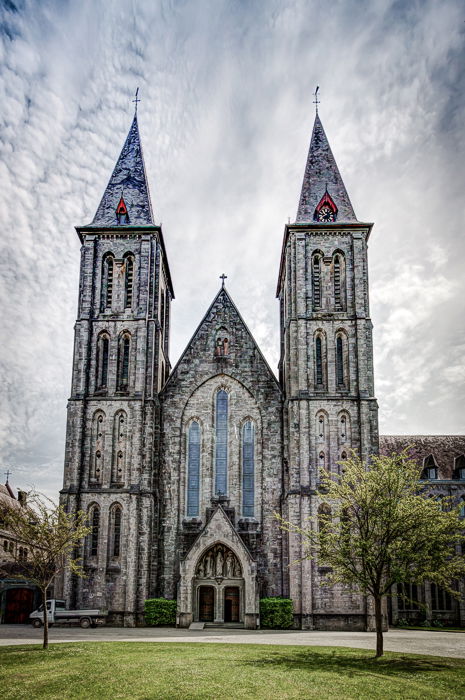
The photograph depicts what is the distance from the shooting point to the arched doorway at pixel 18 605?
41.8 meters

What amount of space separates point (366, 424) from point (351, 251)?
12.0 m

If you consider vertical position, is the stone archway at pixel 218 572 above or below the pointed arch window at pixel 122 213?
below

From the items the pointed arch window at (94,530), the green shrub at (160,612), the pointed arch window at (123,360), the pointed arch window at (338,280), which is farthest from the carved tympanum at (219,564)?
the pointed arch window at (338,280)

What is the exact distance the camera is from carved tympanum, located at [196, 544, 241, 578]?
38469mm

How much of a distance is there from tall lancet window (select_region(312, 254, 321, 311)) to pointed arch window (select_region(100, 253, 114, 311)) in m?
13.6

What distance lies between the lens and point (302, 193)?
46969 millimetres

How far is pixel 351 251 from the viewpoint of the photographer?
44.4 metres

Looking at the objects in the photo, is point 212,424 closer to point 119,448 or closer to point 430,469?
point 119,448

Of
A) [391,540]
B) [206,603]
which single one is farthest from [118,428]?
[391,540]

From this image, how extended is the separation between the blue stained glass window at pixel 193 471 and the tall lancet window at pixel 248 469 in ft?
9.41

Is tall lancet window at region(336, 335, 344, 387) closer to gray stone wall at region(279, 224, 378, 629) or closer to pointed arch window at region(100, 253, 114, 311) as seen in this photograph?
gray stone wall at region(279, 224, 378, 629)

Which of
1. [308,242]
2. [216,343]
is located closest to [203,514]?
[216,343]

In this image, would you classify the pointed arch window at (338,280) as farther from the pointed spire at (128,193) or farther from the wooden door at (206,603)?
the wooden door at (206,603)

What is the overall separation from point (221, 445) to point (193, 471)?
239cm
